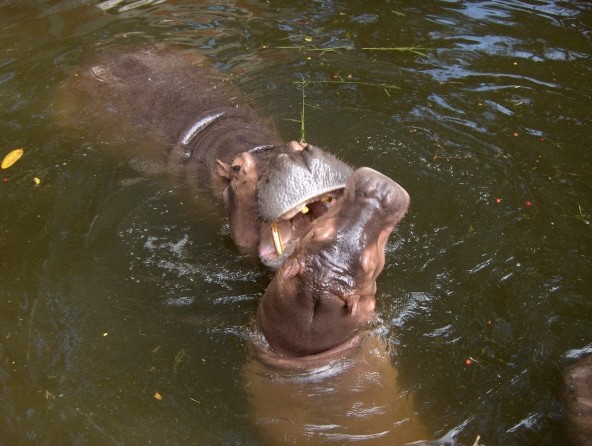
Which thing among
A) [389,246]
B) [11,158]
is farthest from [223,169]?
[11,158]

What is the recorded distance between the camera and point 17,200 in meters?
5.50

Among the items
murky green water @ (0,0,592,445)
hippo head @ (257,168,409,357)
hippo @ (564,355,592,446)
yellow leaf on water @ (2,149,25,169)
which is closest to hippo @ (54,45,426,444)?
hippo head @ (257,168,409,357)

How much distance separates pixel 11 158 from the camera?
5938 millimetres

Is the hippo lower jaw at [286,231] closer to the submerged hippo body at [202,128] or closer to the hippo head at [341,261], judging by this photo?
the submerged hippo body at [202,128]

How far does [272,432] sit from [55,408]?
4.42ft

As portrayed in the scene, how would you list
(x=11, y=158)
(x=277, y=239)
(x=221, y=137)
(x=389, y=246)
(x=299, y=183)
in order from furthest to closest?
(x=11, y=158), (x=221, y=137), (x=389, y=246), (x=277, y=239), (x=299, y=183)

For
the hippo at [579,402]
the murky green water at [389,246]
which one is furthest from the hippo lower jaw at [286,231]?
the hippo at [579,402]

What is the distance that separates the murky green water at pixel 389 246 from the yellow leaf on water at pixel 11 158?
8 centimetres

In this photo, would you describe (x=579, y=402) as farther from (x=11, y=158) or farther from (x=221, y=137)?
(x=11, y=158)

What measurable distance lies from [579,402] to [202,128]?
3.71 meters

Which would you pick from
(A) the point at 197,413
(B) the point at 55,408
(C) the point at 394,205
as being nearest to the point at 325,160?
(C) the point at 394,205

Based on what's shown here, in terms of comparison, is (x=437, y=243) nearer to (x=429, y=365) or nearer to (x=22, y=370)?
(x=429, y=365)

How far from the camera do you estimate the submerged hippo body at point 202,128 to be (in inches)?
156

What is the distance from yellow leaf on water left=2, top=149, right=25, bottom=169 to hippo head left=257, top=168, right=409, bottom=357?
3502 mm
